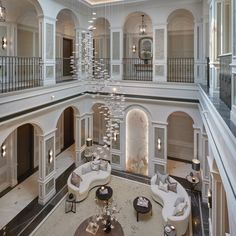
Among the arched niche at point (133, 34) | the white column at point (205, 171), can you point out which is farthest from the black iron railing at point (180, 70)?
the white column at point (205, 171)

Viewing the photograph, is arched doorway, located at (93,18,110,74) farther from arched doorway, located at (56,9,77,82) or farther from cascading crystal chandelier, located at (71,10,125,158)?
cascading crystal chandelier, located at (71,10,125,158)

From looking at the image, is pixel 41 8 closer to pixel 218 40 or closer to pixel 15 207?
pixel 218 40

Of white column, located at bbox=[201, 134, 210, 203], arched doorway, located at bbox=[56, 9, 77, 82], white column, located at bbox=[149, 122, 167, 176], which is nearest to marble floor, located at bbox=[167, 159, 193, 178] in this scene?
white column, located at bbox=[149, 122, 167, 176]

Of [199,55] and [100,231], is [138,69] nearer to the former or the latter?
[199,55]

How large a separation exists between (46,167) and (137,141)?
500 centimetres

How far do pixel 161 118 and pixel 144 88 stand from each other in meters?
1.63

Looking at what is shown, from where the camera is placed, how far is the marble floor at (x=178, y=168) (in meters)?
12.7

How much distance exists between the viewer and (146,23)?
1406cm

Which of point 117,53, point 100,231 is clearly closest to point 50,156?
point 100,231

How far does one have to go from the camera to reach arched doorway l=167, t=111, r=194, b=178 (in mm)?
14000

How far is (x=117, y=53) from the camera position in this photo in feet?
41.1

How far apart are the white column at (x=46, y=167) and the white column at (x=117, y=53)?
15.0ft

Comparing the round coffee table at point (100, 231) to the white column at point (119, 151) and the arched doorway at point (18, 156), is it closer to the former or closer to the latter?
the arched doorway at point (18, 156)

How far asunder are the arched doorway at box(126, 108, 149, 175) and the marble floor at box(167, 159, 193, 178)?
55.6 inches
